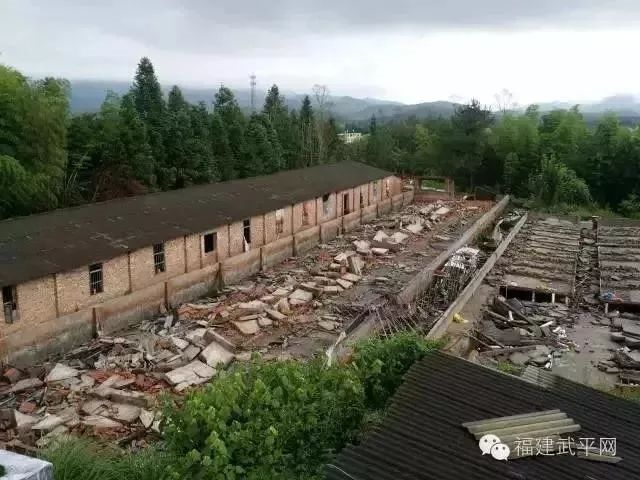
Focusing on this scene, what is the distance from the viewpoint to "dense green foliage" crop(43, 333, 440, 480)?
6.91 metres

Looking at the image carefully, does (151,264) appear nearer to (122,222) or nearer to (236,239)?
(122,222)

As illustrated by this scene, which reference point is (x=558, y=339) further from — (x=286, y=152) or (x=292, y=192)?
(x=286, y=152)

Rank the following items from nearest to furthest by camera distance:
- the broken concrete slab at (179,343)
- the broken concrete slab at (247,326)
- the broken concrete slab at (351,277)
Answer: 1. the broken concrete slab at (179,343)
2. the broken concrete slab at (247,326)
3. the broken concrete slab at (351,277)

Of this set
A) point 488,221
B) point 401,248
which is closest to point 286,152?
point 488,221

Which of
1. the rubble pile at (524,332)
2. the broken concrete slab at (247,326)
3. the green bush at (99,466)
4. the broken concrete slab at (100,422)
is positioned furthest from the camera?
the rubble pile at (524,332)

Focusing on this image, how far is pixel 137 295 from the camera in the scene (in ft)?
57.6

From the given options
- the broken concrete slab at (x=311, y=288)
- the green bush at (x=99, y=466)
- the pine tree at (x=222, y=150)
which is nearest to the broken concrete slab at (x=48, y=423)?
the green bush at (x=99, y=466)

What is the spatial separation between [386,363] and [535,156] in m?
41.4

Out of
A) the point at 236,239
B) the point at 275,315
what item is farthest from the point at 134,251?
the point at 236,239

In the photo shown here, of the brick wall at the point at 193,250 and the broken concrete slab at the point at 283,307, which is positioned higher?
the brick wall at the point at 193,250

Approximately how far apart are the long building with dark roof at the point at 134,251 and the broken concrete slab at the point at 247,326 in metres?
2.95

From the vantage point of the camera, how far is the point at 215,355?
1491 cm

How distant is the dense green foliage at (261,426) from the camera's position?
691cm

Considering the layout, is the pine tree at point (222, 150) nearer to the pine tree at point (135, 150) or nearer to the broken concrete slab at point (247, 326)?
the pine tree at point (135, 150)
